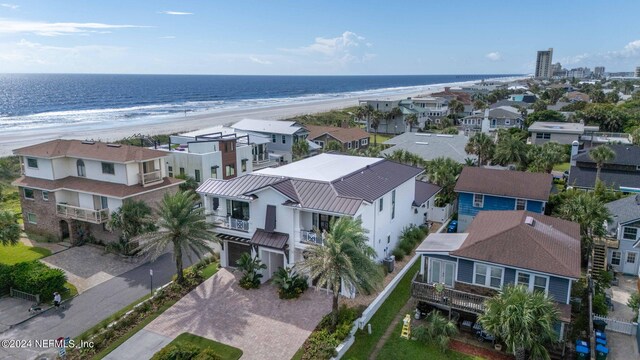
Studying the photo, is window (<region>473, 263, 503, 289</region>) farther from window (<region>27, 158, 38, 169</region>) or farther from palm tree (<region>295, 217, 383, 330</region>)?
window (<region>27, 158, 38, 169</region>)

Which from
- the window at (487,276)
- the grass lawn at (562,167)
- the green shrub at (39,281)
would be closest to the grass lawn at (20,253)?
the green shrub at (39,281)

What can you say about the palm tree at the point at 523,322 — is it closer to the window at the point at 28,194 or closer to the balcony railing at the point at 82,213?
the balcony railing at the point at 82,213

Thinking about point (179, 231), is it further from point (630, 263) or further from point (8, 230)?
point (630, 263)

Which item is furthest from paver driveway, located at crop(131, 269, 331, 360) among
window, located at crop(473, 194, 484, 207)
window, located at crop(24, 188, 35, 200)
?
window, located at crop(24, 188, 35, 200)

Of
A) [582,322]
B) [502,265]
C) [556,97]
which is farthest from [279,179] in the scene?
[556,97]

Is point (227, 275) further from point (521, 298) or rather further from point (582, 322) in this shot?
point (582, 322)

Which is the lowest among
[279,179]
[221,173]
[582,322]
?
[582,322]
